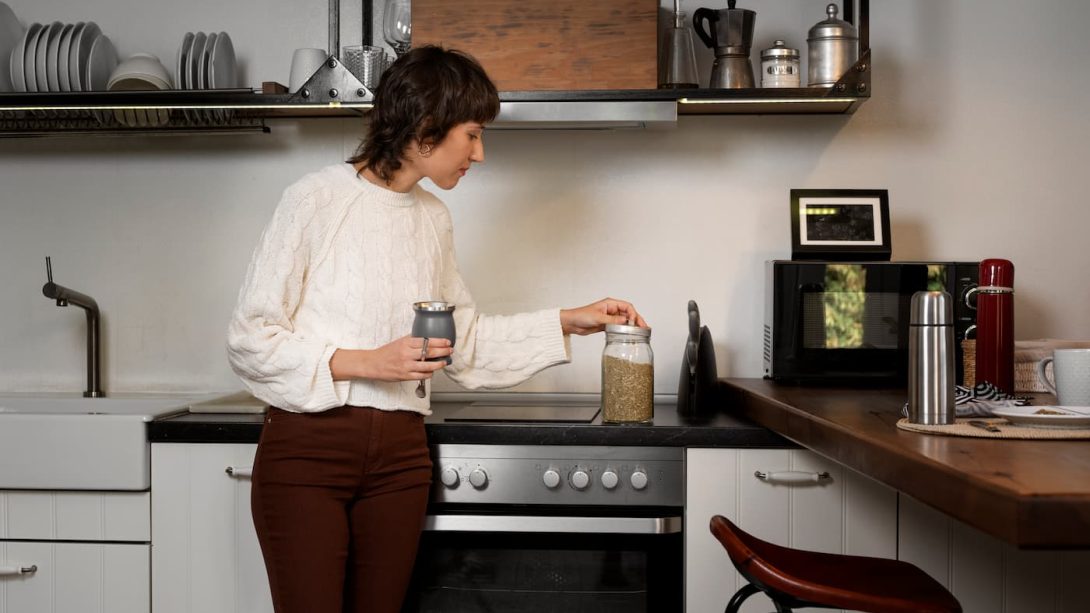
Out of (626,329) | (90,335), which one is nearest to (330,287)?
(626,329)

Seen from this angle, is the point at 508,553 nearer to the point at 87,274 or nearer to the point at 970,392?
the point at 970,392

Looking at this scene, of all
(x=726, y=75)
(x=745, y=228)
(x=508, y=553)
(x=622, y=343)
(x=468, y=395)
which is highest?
(x=726, y=75)

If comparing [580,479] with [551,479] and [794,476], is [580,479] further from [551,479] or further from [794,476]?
[794,476]

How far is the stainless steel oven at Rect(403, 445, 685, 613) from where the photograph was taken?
1923 mm

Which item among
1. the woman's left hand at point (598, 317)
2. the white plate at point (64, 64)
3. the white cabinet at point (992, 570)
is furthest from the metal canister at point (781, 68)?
the white plate at point (64, 64)

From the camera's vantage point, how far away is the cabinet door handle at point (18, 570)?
2.02m

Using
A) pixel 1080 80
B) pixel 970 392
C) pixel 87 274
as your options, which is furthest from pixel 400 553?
pixel 1080 80

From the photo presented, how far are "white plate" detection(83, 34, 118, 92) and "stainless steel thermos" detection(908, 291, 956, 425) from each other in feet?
6.58

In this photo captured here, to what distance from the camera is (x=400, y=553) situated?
1.76 metres

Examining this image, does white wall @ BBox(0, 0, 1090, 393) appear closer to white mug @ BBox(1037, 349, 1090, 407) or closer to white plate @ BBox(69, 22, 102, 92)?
white plate @ BBox(69, 22, 102, 92)

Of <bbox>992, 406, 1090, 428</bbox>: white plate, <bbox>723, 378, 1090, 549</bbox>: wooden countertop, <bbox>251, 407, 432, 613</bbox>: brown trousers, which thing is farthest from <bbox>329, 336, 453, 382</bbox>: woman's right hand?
<bbox>992, 406, 1090, 428</bbox>: white plate

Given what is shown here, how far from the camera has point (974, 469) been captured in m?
1.02

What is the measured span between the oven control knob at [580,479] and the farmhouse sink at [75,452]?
2.83 ft

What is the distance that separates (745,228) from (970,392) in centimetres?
98
